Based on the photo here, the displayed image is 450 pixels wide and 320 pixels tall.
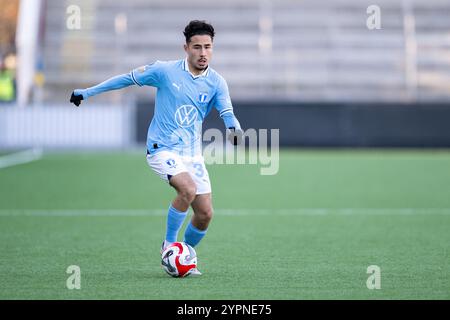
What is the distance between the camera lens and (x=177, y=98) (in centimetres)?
753

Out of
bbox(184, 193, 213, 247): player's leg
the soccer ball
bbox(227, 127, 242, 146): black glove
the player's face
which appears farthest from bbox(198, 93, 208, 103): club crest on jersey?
the soccer ball

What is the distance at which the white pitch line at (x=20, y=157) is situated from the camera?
1953cm

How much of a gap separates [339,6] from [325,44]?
1.46m

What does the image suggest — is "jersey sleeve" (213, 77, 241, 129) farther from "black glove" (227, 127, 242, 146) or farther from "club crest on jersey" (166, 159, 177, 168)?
"club crest on jersey" (166, 159, 177, 168)

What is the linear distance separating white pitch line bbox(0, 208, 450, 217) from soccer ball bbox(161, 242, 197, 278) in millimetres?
4385

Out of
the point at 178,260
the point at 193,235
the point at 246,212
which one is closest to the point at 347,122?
the point at 246,212

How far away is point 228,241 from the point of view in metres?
9.35

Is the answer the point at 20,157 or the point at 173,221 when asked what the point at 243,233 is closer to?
the point at 173,221

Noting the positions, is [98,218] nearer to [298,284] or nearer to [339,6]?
[298,284]

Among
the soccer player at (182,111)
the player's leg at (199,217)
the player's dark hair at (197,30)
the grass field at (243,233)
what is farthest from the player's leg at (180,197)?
the player's dark hair at (197,30)

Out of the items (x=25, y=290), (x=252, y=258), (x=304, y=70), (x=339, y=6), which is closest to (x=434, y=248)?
(x=252, y=258)

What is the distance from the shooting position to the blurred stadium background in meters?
7.79

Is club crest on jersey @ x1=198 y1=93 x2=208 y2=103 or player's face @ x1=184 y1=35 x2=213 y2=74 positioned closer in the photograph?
player's face @ x1=184 y1=35 x2=213 y2=74

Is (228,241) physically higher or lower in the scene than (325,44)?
lower
